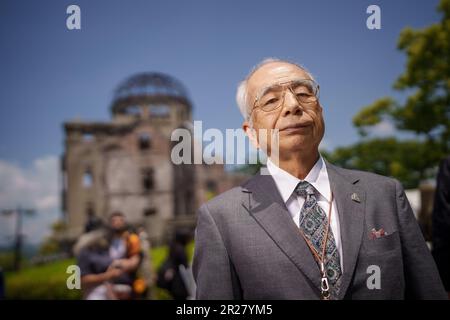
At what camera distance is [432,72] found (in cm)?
1098

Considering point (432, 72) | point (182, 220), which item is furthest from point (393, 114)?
point (182, 220)

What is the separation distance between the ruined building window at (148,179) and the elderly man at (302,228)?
32397 millimetres

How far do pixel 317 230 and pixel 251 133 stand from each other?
59 centimetres

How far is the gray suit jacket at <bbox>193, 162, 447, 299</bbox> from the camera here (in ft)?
5.33

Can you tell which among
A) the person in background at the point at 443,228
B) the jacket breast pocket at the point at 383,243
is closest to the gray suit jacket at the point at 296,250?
the jacket breast pocket at the point at 383,243

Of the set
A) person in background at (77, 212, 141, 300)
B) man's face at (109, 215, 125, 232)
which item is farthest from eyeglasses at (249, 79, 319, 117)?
man's face at (109, 215, 125, 232)

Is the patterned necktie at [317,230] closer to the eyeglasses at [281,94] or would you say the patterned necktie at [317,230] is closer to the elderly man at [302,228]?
the elderly man at [302,228]

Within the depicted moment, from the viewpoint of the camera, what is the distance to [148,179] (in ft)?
111

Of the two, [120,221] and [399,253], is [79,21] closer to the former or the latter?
[399,253]

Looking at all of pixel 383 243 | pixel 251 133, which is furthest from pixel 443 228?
pixel 251 133

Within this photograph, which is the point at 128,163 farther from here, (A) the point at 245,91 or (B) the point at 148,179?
(A) the point at 245,91

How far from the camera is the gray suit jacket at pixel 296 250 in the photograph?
162 cm
